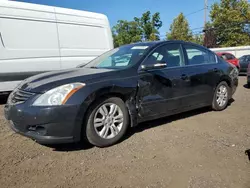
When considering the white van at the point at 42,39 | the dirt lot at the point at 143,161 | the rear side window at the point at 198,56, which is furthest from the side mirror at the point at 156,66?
the white van at the point at 42,39

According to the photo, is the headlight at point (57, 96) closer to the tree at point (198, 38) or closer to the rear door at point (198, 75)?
the rear door at point (198, 75)

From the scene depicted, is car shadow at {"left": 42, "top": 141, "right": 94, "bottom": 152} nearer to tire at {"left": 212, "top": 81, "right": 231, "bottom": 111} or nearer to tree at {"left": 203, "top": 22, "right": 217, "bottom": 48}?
tire at {"left": 212, "top": 81, "right": 231, "bottom": 111}

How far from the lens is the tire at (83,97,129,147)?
3061 millimetres

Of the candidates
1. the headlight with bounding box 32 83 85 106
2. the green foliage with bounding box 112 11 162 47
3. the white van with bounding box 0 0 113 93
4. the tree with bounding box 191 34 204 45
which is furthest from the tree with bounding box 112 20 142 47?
the headlight with bounding box 32 83 85 106

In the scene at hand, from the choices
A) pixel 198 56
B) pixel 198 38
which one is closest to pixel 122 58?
pixel 198 56

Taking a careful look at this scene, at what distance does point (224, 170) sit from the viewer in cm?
259

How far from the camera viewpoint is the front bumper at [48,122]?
9.18 feet

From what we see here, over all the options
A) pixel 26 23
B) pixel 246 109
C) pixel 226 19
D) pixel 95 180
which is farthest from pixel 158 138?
pixel 226 19

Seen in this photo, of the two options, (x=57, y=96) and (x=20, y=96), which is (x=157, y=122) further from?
(x=20, y=96)

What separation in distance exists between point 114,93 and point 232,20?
33.0 metres

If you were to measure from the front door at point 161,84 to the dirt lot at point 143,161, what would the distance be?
0.36 metres

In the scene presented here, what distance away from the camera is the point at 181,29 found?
123ft

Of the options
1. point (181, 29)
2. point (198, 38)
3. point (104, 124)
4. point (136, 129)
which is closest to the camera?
point (104, 124)

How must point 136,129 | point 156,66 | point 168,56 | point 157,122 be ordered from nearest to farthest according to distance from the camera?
point 156,66 < point 136,129 < point 168,56 < point 157,122
